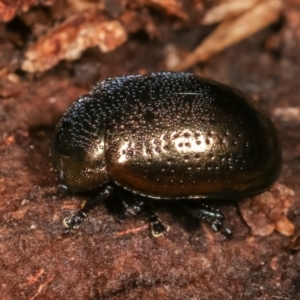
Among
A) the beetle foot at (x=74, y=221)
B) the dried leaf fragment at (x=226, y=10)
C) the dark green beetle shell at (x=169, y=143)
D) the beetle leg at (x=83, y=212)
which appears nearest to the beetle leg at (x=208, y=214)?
the dark green beetle shell at (x=169, y=143)

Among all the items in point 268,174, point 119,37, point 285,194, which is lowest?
point 285,194

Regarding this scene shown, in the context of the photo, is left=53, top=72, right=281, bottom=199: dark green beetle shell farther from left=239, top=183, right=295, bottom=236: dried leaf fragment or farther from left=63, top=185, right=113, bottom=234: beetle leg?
left=239, top=183, right=295, bottom=236: dried leaf fragment

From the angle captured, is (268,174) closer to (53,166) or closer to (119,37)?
(53,166)

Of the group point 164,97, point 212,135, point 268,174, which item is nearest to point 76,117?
point 164,97

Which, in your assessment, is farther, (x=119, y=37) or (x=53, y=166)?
(x=119, y=37)

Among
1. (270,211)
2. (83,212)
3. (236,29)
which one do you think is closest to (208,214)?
(270,211)

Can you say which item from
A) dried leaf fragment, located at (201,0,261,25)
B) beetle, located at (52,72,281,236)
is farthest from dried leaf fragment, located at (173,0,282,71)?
beetle, located at (52,72,281,236)
